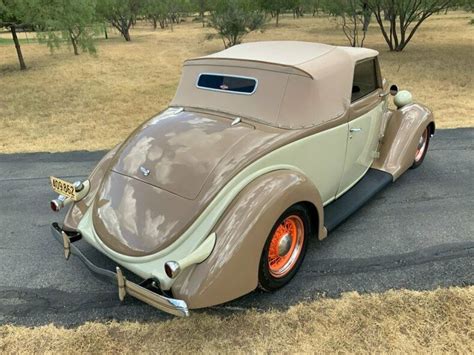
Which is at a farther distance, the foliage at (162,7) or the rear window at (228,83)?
the foliage at (162,7)

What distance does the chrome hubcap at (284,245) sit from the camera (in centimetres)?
324

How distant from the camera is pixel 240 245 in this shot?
2.77m

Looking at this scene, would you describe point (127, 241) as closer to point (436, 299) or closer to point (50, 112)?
point (436, 299)

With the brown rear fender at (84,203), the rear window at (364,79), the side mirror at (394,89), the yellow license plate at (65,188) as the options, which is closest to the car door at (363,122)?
the rear window at (364,79)

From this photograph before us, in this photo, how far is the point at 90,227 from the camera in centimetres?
334

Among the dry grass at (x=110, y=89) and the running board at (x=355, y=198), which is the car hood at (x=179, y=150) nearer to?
the running board at (x=355, y=198)

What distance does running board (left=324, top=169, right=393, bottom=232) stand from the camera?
12.5ft

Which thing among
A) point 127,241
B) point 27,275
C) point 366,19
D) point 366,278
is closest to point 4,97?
point 27,275

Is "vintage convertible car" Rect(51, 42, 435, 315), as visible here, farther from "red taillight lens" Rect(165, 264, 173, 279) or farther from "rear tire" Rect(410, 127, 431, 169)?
"rear tire" Rect(410, 127, 431, 169)

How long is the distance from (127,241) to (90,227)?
0.53 meters

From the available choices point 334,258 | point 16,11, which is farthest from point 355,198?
point 16,11

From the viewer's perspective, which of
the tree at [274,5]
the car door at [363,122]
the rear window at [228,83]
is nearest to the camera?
the rear window at [228,83]

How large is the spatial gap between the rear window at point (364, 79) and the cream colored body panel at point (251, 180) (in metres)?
0.56

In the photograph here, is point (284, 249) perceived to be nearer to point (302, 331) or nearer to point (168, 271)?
point (302, 331)
